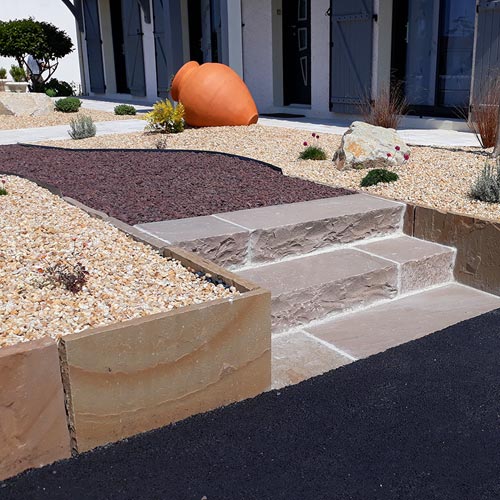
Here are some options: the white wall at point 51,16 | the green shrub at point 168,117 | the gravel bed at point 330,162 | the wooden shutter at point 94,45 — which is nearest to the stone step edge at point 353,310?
the gravel bed at point 330,162

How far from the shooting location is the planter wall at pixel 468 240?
13.1 ft

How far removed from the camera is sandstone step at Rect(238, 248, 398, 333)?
3.50 m

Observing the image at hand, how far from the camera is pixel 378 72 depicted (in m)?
10.1

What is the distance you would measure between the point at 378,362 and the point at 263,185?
8.31ft

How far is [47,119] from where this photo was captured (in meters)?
12.4

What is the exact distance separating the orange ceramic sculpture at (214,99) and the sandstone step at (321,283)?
5437 mm

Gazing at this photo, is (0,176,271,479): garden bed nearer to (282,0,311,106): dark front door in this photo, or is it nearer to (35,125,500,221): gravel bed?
(35,125,500,221): gravel bed

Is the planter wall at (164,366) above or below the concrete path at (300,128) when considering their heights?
below

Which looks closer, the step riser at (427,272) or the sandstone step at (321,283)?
the sandstone step at (321,283)

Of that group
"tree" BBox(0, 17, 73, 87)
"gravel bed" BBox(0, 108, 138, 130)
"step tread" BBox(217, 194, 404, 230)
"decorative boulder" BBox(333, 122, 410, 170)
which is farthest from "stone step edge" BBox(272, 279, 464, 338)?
"tree" BBox(0, 17, 73, 87)

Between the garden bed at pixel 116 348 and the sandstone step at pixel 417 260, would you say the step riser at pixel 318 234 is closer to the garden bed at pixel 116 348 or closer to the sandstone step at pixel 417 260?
the sandstone step at pixel 417 260

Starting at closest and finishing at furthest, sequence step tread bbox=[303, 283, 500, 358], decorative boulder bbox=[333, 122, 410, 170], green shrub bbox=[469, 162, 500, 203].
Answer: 1. step tread bbox=[303, 283, 500, 358]
2. green shrub bbox=[469, 162, 500, 203]
3. decorative boulder bbox=[333, 122, 410, 170]

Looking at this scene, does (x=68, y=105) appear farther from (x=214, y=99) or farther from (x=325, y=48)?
(x=325, y=48)

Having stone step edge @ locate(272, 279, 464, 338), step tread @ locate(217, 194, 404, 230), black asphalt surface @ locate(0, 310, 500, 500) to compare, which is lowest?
stone step edge @ locate(272, 279, 464, 338)
